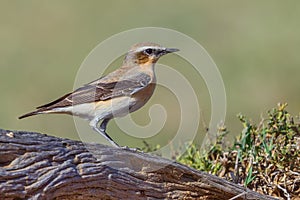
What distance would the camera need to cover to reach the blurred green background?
1201 centimetres

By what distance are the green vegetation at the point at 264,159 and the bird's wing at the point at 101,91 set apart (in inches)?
25.9

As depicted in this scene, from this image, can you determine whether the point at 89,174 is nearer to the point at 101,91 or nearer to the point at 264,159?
the point at 101,91

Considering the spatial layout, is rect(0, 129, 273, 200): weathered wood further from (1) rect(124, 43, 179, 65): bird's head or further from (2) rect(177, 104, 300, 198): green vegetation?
(1) rect(124, 43, 179, 65): bird's head

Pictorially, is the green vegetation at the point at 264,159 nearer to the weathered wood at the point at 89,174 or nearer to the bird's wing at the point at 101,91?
the weathered wood at the point at 89,174

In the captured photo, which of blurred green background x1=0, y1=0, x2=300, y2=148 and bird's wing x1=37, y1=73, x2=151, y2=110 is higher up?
blurred green background x1=0, y1=0, x2=300, y2=148

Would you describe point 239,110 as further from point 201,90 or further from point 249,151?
point 249,151

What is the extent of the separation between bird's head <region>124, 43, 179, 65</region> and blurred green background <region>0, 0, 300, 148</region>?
381 centimetres

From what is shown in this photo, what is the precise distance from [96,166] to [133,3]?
1183 centimetres

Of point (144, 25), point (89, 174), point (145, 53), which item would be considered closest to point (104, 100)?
point (145, 53)

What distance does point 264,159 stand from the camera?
6.20 metres

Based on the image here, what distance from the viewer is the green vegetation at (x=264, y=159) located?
Result: 615 centimetres

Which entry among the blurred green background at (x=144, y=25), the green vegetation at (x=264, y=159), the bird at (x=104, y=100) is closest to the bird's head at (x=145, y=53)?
the bird at (x=104, y=100)

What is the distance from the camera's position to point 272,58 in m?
13.5

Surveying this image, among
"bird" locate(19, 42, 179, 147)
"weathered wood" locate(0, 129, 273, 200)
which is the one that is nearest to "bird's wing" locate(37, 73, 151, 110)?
"bird" locate(19, 42, 179, 147)
